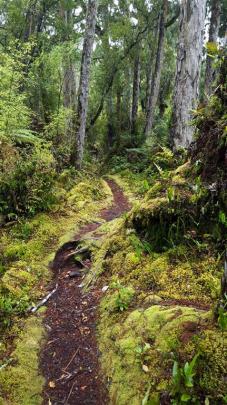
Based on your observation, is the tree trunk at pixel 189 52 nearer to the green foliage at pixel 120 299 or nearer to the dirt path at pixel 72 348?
the dirt path at pixel 72 348

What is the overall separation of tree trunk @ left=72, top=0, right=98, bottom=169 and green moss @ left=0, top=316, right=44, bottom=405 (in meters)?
8.88

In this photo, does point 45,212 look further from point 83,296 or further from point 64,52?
point 64,52

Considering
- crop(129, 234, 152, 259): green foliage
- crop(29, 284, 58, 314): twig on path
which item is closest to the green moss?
crop(29, 284, 58, 314): twig on path

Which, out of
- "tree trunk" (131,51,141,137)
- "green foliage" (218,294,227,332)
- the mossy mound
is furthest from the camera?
"tree trunk" (131,51,141,137)

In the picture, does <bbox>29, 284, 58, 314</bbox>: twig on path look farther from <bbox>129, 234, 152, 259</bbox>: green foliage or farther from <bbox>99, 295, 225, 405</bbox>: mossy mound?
<bbox>129, 234, 152, 259</bbox>: green foliage

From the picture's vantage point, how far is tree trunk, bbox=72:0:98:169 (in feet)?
39.7

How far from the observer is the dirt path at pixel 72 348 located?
3516mm

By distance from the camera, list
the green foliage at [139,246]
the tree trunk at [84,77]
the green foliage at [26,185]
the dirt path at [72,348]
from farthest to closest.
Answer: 1. the tree trunk at [84,77]
2. the green foliage at [26,185]
3. the green foliage at [139,246]
4. the dirt path at [72,348]

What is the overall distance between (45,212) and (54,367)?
485 cm

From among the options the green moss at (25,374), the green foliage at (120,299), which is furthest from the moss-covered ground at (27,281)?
the green foliage at (120,299)

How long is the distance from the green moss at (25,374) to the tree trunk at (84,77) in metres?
8.88

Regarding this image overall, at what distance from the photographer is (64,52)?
53.6ft

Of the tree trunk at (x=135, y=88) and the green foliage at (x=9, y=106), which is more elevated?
the tree trunk at (x=135, y=88)

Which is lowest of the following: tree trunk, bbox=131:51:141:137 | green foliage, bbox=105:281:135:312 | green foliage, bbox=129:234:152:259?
green foliage, bbox=105:281:135:312
